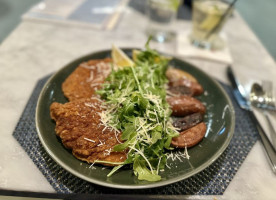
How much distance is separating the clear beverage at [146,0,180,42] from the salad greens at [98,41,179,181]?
4.43 ft

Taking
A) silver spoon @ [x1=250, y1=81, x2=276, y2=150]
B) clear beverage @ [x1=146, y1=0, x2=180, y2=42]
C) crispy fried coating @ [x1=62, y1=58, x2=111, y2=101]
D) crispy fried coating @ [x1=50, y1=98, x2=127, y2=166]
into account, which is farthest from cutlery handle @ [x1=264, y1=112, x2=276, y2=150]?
clear beverage @ [x1=146, y1=0, x2=180, y2=42]

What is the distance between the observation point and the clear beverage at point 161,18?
2988 mm

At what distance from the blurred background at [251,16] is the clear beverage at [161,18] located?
2.97 ft

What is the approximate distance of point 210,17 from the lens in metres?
2.77

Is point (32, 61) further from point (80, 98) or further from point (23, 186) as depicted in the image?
point (23, 186)

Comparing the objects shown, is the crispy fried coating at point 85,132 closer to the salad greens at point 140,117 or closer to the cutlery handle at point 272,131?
the salad greens at point 140,117

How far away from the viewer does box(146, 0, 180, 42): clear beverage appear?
118 inches

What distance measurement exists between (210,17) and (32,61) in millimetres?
2125

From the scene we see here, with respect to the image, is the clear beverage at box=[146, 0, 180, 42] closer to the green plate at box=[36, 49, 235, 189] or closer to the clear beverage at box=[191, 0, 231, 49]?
the clear beverage at box=[191, 0, 231, 49]

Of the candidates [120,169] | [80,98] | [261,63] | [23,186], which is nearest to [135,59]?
[80,98]

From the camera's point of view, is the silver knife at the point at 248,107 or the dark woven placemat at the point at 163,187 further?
the silver knife at the point at 248,107

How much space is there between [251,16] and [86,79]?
4.45m

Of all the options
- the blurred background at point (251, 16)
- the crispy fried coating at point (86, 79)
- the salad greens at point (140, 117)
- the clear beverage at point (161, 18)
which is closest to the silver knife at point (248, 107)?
the salad greens at point (140, 117)

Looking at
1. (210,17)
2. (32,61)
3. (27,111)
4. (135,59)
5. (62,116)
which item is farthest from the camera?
(210,17)
